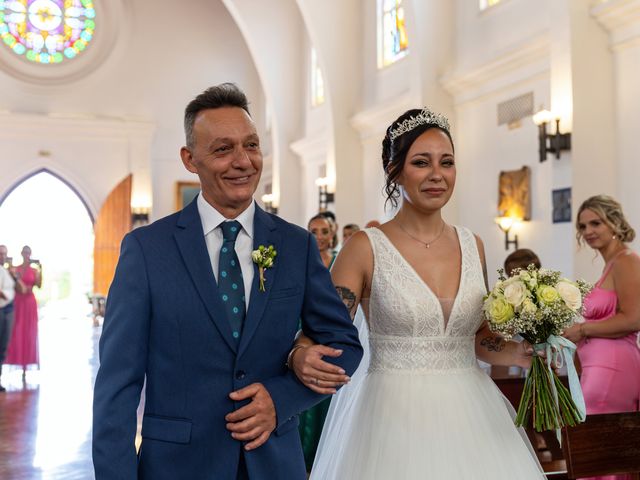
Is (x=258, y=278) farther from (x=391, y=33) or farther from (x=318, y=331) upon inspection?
(x=391, y=33)

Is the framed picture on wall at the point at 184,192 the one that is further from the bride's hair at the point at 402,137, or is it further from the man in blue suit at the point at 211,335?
the man in blue suit at the point at 211,335

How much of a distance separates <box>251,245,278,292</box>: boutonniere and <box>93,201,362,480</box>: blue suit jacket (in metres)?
0.02

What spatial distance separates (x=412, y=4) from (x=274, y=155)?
698 cm

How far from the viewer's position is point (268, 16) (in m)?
16.2

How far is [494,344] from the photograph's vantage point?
2693 mm

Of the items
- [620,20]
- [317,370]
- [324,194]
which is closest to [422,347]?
[317,370]

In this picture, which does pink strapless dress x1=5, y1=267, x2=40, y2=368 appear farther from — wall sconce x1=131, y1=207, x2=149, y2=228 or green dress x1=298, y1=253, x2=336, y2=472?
wall sconce x1=131, y1=207, x2=149, y2=228

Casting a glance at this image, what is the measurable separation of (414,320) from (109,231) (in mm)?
15875

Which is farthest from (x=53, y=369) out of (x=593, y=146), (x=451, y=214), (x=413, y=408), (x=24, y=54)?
(x=24, y=54)

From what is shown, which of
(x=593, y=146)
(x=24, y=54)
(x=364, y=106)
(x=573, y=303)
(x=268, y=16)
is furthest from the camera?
(x=24, y=54)

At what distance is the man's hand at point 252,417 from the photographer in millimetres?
1768

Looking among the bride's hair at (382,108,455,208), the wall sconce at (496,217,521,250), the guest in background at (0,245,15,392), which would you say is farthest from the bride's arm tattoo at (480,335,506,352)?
the guest in background at (0,245,15,392)

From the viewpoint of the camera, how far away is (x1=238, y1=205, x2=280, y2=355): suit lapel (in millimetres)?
1806

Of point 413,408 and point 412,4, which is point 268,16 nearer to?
point 412,4
